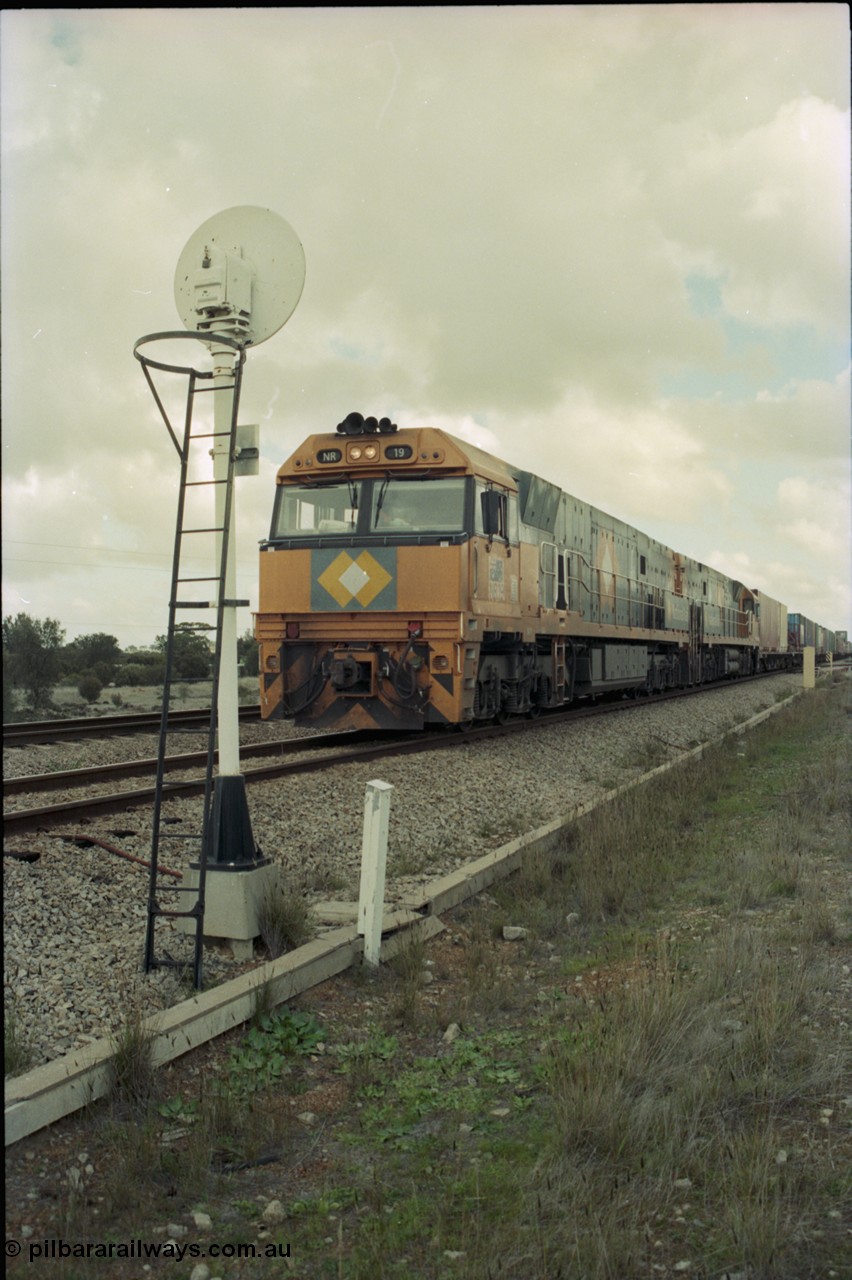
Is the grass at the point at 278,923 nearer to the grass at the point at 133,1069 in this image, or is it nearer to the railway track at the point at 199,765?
the grass at the point at 133,1069

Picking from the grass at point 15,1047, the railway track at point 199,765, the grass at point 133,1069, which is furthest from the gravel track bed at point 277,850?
the grass at point 133,1069

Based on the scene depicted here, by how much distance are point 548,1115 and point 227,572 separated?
279 cm

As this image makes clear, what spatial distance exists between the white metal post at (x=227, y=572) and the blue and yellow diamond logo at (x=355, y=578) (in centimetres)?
671

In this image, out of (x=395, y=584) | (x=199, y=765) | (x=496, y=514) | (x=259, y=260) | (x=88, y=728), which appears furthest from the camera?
(x=88, y=728)

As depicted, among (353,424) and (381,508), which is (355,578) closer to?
(381,508)

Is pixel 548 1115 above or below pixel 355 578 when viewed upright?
below

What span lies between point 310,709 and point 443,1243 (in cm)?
975

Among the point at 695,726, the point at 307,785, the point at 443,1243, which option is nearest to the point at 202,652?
the point at 695,726

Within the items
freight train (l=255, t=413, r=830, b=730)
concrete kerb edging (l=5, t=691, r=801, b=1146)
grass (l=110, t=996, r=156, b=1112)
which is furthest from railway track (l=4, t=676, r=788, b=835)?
Result: grass (l=110, t=996, r=156, b=1112)

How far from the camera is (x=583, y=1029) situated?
13.6 feet

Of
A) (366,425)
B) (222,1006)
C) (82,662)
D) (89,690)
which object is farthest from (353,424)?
(82,662)

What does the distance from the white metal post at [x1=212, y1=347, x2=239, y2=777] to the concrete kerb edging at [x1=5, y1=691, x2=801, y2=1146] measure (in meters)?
1.03

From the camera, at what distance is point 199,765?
1103cm

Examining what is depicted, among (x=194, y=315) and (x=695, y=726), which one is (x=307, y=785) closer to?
(x=194, y=315)
